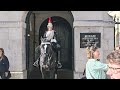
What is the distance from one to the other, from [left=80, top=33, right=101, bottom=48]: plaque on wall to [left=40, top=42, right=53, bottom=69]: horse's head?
5.37 feet

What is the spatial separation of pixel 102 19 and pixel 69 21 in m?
3.40

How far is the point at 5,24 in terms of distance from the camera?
364 inches

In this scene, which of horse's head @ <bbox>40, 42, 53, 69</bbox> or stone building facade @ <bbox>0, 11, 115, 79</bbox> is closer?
horse's head @ <bbox>40, 42, 53, 69</bbox>

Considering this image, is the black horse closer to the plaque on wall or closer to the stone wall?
the stone wall

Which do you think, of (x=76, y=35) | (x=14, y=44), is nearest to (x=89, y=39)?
(x=76, y=35)

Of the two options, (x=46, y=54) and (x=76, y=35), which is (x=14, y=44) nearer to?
(x=46, y=54)

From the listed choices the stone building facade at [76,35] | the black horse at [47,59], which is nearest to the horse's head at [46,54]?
the black horse at [47,59]

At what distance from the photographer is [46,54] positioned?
776 centimetres

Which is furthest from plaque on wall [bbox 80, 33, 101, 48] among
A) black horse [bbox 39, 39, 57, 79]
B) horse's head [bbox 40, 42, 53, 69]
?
horse's head [bbox 40, 42, 53, 69]

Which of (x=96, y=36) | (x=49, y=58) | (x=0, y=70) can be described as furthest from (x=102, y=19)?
(x=0, y=70)

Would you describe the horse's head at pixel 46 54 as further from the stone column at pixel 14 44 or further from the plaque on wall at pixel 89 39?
the plaque on wall at pixel 89 39

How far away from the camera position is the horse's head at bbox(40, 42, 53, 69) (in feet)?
25.3

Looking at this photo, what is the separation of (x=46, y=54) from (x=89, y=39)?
6.11 feet
